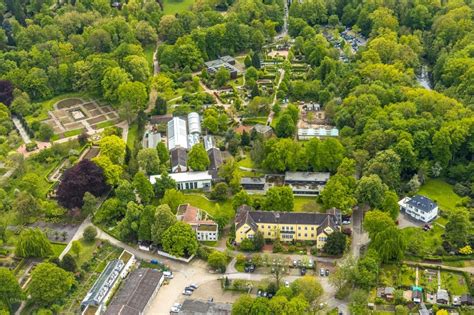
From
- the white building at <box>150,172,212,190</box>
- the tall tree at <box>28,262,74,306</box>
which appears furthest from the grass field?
the tall tree at <box>28,262,74,306</box>

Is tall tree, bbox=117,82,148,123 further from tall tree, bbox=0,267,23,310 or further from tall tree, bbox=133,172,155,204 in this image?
tall tree, bbox=0,267,23,310

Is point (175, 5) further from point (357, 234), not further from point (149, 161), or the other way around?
point (357, 234)

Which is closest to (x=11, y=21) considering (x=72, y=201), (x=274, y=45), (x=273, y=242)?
(x=274, y=45)

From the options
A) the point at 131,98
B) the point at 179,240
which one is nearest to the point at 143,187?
the point at 179,240

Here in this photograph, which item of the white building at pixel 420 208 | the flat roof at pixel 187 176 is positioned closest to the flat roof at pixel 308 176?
the white building at pixel 420 208

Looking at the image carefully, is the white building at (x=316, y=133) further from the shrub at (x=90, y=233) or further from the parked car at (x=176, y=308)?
the parked car at (x=176, y=308)

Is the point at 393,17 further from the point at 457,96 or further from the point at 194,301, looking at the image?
the point at 194,301
